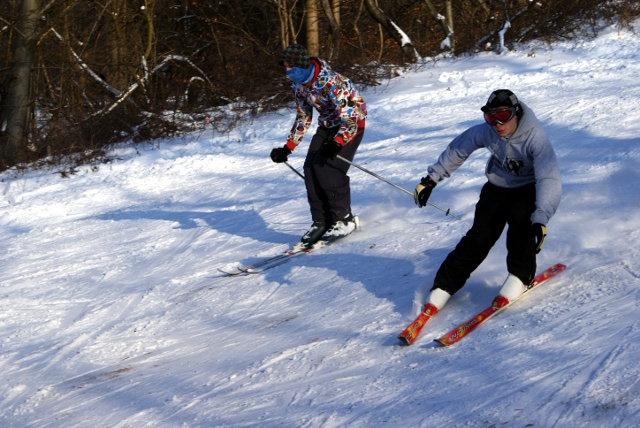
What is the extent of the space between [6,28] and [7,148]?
224 centimetres

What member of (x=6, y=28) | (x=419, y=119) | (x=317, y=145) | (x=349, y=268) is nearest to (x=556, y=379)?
(x=349, y=268)

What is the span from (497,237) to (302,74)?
2387mm

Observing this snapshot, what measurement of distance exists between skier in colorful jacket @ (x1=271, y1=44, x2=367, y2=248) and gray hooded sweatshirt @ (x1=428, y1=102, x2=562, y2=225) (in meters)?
1.71

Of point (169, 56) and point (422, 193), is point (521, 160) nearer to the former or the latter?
point (422, 193)

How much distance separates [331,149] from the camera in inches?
243

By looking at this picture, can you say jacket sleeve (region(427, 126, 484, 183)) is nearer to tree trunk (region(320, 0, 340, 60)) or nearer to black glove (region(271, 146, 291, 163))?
black glove (region(271, 146, 291, 163))

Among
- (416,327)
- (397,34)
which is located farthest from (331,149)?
(397,34)

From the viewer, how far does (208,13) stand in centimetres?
1809

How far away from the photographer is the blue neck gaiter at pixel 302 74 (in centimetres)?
613

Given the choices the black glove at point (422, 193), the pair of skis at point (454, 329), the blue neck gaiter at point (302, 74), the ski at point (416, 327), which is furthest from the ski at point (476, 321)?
the blue neck gaiter at point (302, 74)

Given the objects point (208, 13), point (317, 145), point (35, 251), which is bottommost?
point (35, 251)

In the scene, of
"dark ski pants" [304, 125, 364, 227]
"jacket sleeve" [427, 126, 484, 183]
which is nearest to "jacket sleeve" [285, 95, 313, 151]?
"dark ski pants" [304, 125, 364, 227]

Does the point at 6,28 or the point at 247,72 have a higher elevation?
the point at 6,28

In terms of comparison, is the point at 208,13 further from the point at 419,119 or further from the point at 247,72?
the point at 419,119
